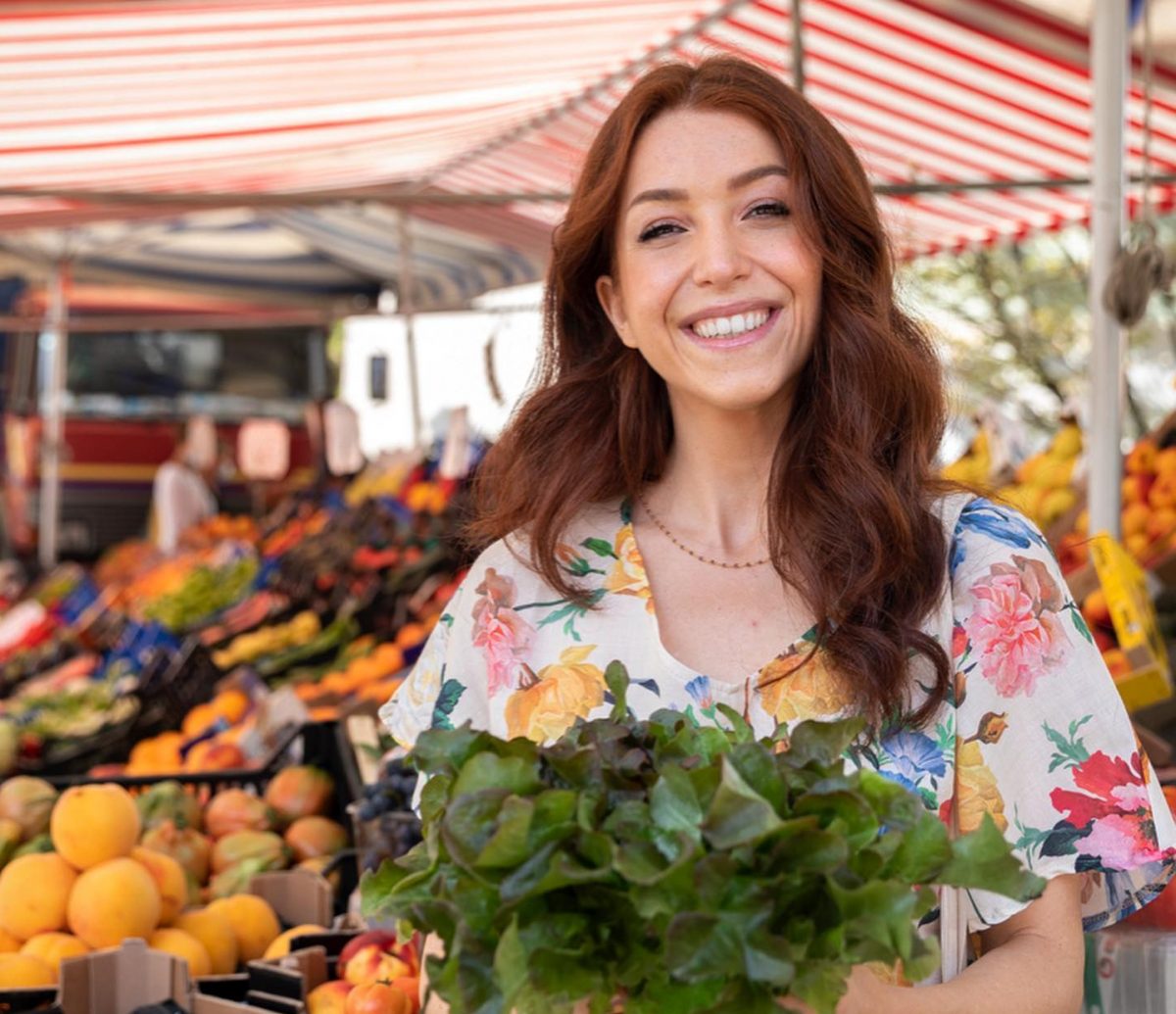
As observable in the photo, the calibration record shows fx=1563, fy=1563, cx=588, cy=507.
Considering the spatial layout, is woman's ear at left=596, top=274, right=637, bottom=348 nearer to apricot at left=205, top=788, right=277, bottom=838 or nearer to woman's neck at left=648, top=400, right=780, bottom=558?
woman's neck at left=648, top=400, right=780, bottom=558

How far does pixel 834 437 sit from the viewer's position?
1.67m

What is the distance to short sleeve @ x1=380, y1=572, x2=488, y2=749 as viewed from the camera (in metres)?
1.73

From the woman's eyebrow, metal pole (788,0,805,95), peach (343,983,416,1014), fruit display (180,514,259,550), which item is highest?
metal pole (788,0,805,95)

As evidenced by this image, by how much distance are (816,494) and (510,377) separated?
577 cm

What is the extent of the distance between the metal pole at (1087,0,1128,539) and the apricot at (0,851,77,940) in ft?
6.54

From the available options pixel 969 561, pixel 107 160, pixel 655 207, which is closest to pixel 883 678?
pixel 969 561

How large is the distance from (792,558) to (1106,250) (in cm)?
159

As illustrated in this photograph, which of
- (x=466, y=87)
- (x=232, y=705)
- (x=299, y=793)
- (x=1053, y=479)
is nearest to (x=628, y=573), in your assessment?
(x=299, y=793)

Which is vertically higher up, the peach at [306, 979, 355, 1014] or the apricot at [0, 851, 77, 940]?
the apricot at [0, 851, 77, 940]

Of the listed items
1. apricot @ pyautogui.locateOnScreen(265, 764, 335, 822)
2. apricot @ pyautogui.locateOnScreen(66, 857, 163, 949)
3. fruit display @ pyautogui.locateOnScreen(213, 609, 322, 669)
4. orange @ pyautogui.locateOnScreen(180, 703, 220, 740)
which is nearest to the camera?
apricot @ pyautogui.locateOnScreen(66, 857, 163, 949)

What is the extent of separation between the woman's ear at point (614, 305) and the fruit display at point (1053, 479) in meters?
2.68

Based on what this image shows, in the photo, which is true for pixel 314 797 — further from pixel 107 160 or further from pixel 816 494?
pixel 107 160

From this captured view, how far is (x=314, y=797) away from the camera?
328 cm

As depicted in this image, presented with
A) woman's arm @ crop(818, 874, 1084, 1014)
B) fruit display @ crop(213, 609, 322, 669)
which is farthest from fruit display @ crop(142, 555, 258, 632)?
woman's arm @ crop(818, 874, 1084, 1014)
